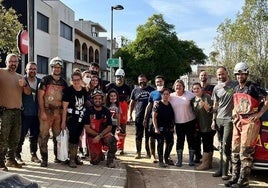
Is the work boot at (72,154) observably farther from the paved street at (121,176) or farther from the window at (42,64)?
the window at (42,64)

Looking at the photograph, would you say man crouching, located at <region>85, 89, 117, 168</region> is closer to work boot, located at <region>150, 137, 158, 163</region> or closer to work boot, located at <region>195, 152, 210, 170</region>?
work boot, located at <region>150, 137, 158, 163</region>

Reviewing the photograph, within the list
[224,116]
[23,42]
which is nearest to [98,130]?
[224,116]

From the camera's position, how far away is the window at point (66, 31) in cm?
3191

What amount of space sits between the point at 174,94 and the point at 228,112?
5.20ft

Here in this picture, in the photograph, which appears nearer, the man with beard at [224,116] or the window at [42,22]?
the man with beard at [224,116]

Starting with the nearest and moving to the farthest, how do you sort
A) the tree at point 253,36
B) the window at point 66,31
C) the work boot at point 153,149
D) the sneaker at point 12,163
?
the sneaker at point 12,163 < the work boot at point 153,149 < the tree at point 253,36 < the window at point 66,31

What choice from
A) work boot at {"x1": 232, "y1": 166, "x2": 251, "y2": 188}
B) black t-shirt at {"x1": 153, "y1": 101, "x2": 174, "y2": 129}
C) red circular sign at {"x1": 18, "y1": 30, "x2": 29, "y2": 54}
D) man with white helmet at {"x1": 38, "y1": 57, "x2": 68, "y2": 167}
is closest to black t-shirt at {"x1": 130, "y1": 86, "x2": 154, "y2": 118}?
black t-shirt at {"x1": 153, "y1": 101, "x2": 174, "y2": 129}

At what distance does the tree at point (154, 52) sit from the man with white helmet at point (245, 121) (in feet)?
96.7

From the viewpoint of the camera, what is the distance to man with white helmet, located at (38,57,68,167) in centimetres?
728

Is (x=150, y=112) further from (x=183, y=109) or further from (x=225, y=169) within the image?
(x=225, y=169)

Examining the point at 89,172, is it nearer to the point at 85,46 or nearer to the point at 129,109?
the point at 129,109

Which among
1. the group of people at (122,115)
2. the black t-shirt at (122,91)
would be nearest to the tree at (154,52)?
the black t-shirt at (122,91)

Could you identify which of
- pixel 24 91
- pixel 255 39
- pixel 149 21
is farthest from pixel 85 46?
pixel 24 91

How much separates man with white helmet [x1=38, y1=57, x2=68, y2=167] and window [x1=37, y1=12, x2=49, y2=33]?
21205mm
